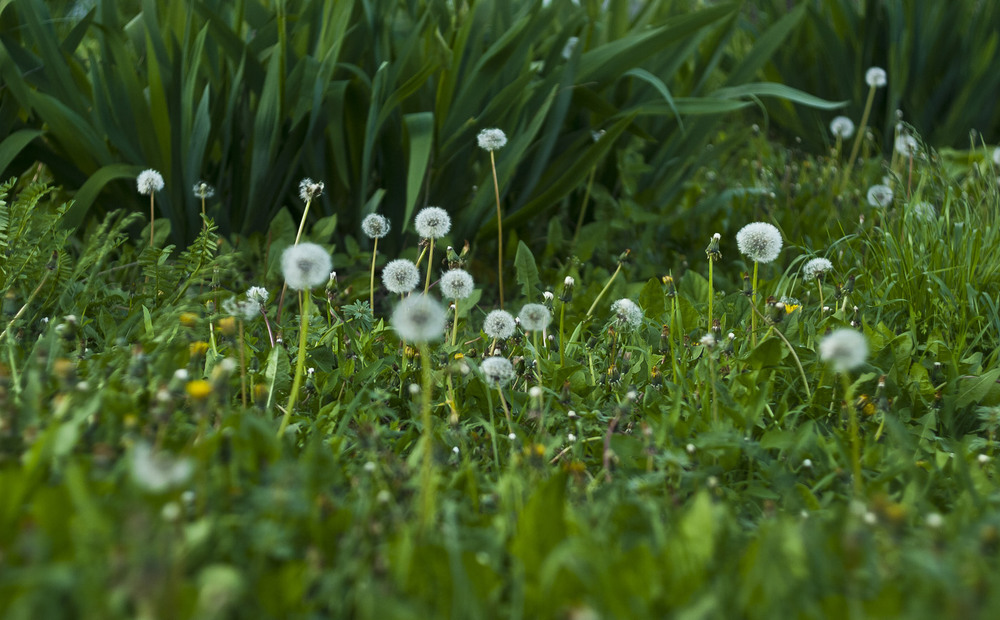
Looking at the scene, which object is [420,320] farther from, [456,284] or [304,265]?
[456,284]

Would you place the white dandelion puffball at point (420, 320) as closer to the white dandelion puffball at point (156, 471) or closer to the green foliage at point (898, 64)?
the white dandelion puffball at point (156, 471)

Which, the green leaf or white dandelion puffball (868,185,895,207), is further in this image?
white dandelion puffball (868,185,895,207)

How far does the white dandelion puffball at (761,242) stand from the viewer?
1.88 meters

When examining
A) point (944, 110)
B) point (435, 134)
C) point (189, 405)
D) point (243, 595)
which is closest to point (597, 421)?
point (189, 405)

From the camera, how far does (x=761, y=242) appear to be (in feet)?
6.19

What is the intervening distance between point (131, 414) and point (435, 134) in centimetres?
162

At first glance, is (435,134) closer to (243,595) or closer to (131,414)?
(131,414)

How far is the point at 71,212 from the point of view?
2365 mm

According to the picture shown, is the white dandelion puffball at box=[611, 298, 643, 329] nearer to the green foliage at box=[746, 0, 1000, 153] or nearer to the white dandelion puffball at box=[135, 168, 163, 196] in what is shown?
the white dandelion puffball at box=[135, 168, 163, 196]

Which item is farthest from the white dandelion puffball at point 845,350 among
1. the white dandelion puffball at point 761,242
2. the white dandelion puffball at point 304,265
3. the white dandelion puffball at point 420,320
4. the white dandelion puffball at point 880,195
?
the white dandelion puffball at point 880,195

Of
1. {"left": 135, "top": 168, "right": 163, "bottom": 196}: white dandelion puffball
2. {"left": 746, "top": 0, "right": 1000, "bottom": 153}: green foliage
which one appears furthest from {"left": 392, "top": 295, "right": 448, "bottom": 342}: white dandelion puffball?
{"left": 746, "top": 0, "right": 1000, "bottom": 153}: green foliage

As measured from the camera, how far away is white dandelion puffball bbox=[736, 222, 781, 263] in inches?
74.0

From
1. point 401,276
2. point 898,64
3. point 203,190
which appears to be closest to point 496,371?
point 401,276

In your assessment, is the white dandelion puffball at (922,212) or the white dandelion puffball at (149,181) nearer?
the white dandelion puffball at (149,181)
